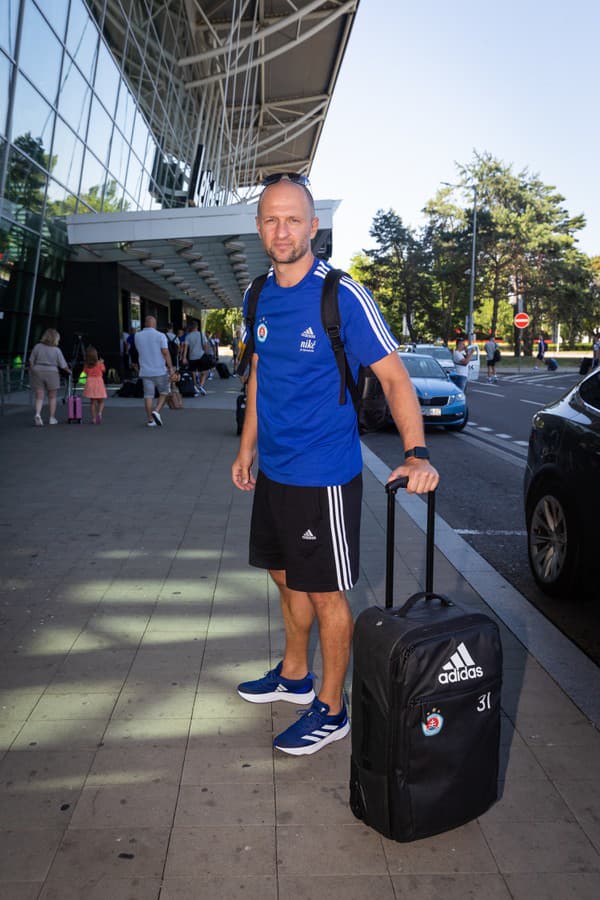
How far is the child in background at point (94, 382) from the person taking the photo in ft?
48.6

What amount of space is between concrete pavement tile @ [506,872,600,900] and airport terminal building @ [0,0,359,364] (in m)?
19.1

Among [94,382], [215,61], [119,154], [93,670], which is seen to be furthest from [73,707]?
[215,61]

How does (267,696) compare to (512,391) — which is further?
(512,391)

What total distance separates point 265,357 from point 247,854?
1688mm

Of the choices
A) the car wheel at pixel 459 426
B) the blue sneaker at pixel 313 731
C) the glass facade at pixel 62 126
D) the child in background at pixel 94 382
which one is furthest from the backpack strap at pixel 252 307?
the glass facade at pixel 62 126

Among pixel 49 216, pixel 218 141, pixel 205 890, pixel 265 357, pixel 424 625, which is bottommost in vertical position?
pixel 205 890

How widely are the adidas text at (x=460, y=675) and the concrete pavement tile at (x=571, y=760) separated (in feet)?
2.82

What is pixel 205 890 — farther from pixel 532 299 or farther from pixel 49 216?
pixel 532 299

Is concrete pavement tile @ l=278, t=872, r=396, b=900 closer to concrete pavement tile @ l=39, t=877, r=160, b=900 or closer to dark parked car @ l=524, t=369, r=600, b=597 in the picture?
concrete pavement tile @ l=39, t=877, r=160, b=900

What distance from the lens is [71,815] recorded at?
2.75m

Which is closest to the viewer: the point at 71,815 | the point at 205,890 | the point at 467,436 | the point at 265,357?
the point at 205,890

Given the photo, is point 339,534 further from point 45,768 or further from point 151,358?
point 151,358

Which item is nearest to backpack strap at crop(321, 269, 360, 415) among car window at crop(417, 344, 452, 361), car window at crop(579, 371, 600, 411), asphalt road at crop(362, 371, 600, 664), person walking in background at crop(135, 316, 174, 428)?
asphalt road at crop(362, 371, 600, 664)

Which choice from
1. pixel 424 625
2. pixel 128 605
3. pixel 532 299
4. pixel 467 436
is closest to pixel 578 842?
pixel 424 625
